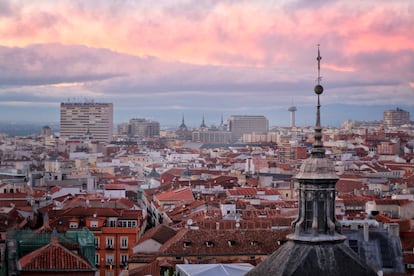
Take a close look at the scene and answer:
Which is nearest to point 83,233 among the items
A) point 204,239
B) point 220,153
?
point 204,239

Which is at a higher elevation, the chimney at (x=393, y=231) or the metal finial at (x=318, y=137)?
the metal finial at (x=318, y=137)

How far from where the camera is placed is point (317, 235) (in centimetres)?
1452

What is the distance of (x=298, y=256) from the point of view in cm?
1436

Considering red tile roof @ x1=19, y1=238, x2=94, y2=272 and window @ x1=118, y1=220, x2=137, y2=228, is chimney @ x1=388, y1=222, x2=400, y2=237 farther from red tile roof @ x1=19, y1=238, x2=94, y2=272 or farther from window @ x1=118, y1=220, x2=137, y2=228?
window @ x1=118, y1=220, x2=137, y2=228

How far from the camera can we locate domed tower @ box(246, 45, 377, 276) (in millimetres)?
14312

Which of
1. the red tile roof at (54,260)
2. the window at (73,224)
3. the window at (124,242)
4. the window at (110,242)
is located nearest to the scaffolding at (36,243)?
the red tile roof at (54,260)

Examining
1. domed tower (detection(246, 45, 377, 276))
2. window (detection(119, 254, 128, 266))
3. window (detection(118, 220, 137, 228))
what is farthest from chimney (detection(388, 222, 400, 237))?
domed tower (detection(246, 45, 377, 276))

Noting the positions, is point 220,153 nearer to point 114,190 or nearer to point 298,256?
point 114,190

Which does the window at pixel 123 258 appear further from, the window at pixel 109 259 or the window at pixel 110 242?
the window at pixel 110 242

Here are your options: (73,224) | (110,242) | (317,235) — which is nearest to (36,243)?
(110,242)

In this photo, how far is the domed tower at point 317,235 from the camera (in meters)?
14.3

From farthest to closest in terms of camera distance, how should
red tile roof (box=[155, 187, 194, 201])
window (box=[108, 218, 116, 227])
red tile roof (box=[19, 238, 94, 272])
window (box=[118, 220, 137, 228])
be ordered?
red tile roof (box=[155, 187, 194, 201]) → window (box=[118, 220, 137, 228]) → window (box=[108, 218, 116, 227]) → red tile roof (box=[19, 238, 94, 272])

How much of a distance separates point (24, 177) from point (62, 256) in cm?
5947

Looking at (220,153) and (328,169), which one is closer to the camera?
(328,169)
